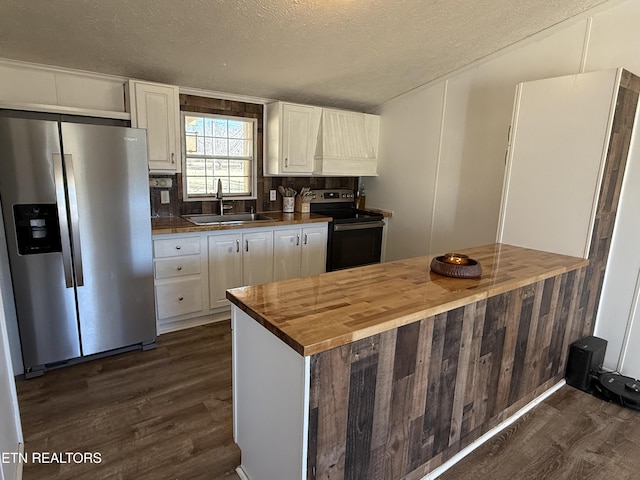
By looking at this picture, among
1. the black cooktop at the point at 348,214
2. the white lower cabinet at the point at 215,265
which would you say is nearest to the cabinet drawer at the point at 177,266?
the white lower cabinet at the point at 215,265

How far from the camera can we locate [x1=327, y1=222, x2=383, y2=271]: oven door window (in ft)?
13.0

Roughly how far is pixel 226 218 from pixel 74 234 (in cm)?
153

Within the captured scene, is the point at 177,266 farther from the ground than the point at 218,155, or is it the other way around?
the point at 218,155

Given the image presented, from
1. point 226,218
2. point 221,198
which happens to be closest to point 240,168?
point 221,198

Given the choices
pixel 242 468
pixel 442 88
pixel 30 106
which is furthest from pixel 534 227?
pixel 30 106

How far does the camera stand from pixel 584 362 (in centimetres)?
250

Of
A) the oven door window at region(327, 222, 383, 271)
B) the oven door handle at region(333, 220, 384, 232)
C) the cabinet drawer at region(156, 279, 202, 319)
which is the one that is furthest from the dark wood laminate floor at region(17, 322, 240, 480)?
the oven door handle at region(333, 220, 384, 232)

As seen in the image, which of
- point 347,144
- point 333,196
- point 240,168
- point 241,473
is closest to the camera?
point 241,473

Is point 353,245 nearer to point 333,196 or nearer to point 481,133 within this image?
point 333,196

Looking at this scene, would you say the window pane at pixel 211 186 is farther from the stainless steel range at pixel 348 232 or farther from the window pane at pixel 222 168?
the stainless steel range at pixel 348 232

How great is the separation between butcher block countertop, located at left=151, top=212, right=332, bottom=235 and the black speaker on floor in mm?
2328

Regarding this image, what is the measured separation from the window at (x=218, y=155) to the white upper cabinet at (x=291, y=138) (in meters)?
0.21

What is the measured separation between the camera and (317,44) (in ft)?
9.06

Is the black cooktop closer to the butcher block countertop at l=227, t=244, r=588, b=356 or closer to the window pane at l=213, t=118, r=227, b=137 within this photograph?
the window pane at l=213, t=118, r=227, b=137
